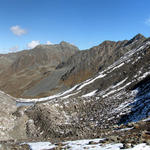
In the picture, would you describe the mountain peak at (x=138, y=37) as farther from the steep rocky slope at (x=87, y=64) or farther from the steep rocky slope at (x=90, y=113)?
the steep rocky slope at (x=90, y=113)

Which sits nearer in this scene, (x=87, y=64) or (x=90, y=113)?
(x=90, y=113)

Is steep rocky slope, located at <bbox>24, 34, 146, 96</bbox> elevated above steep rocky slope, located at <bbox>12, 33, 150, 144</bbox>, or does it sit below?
above

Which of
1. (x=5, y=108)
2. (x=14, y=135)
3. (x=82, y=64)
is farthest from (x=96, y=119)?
(x=82, y=64)

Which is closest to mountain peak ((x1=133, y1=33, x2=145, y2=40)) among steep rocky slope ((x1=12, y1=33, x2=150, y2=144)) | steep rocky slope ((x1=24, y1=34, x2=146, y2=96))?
steep rocky slope ((x1=24, y1=34, x2=146, y2=96))

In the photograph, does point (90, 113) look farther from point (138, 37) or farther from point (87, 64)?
point (87, 64)

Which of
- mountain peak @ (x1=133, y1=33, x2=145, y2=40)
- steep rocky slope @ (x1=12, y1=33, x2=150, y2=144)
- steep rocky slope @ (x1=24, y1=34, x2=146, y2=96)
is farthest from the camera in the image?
mountain peak @ (x1=133, y1=33, x2=145, y2=40)

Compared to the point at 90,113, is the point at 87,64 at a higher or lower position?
higher

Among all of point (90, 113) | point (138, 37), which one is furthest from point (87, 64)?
point (90, 113)

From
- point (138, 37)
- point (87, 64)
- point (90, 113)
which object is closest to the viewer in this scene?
point (90, 113)

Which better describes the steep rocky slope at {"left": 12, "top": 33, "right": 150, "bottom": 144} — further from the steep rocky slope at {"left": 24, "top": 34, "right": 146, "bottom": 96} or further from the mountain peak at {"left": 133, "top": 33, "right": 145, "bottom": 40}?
the mountain peak at {"left": 133, "top": 33, "right": 145, "bottom": 40}

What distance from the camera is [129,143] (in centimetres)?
946

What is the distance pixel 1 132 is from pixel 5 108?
7.98 meters

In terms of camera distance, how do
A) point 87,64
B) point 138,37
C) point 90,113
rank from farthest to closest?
point 87,64 < point 138,37 < point 90,113

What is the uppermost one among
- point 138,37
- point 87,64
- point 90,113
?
point 138,37
